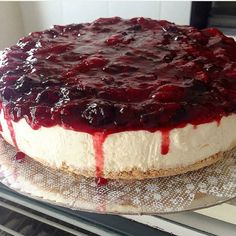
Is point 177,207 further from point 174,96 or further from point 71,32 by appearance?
point 71,32

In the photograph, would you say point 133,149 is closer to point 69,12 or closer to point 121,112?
point 121,112

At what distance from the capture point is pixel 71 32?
1.29 m

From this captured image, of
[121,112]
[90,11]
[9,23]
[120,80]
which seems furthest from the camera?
[9,23]

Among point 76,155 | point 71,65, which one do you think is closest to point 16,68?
point 71,65

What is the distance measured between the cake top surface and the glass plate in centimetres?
12

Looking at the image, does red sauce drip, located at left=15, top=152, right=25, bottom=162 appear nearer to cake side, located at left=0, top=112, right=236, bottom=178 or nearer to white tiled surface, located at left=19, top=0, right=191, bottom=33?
cake side, located at left=0, top=112, right=236, bottom=178

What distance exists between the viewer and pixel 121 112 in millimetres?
766

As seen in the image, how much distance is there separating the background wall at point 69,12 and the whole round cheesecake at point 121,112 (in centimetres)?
113

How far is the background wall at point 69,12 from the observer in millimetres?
2088

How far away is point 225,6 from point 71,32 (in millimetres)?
1079

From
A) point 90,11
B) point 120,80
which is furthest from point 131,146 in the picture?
point 90,11

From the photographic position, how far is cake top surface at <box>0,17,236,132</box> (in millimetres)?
773

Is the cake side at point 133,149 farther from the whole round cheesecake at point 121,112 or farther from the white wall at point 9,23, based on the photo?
the white wall at point 9,23

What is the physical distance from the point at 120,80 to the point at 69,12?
1649 millimetres
